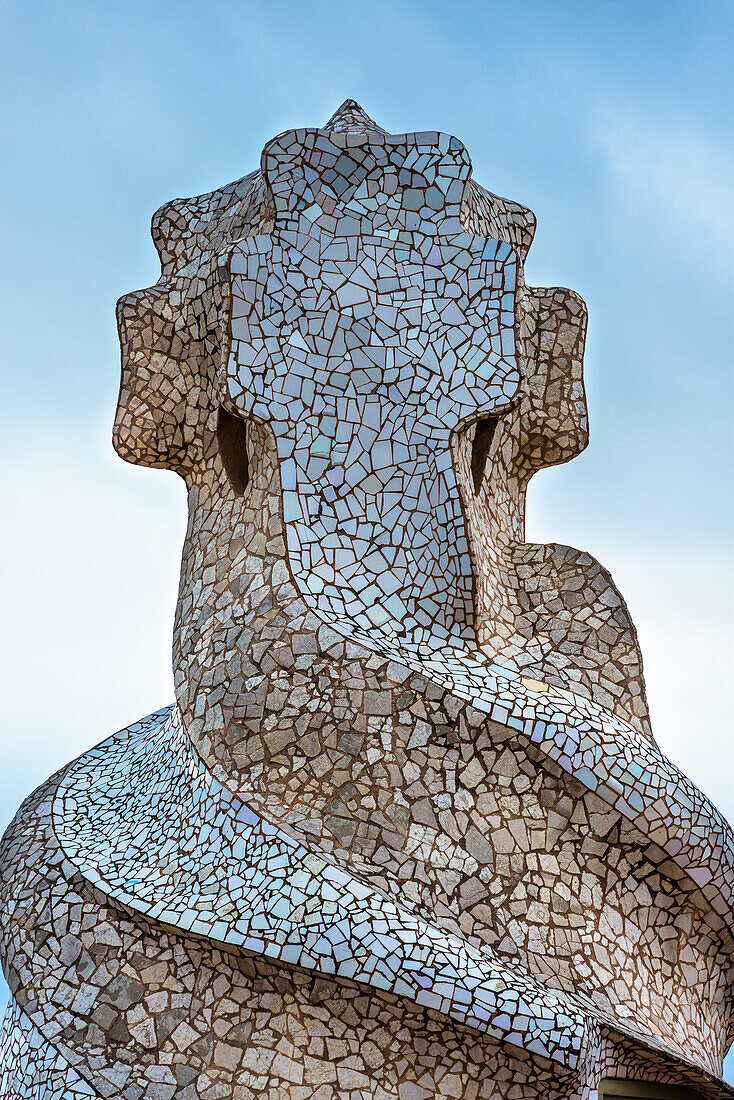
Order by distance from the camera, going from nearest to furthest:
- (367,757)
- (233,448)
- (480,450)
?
(367,757), (480,450), (233,448)

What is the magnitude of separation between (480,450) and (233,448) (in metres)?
1.39

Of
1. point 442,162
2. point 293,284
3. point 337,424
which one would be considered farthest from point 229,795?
point 442,162

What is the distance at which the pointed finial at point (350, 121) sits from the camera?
9.27 m

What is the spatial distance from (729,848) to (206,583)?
3.04 meters

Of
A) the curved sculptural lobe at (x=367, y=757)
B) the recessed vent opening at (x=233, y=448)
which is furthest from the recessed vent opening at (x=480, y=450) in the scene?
the recessed vent opening at (x=233, y=448)

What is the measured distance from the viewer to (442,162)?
9.12 metres

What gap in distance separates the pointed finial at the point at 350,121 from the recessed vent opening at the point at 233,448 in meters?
1.74

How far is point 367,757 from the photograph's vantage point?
25.8 ft

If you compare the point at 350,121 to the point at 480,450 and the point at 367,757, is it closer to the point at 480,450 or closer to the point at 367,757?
the point at 480,450

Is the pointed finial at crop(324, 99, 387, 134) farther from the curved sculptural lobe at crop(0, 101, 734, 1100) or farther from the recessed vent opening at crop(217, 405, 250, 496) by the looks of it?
the recessed vent opening at crop(217, 405, 250, 496)

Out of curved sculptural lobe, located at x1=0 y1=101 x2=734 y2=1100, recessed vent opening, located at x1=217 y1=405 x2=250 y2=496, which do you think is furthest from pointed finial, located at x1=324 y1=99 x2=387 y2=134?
recessed vent opening, located at x1=217 y1=405 x2=250 y2=496

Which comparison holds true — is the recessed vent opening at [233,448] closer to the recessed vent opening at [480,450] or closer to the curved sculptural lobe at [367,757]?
the curved sculptural lobe at [367,757]

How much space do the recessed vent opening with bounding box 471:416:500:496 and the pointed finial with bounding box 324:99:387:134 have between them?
181cm

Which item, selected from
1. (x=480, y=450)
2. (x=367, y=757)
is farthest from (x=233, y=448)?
(x=367, y=757)
